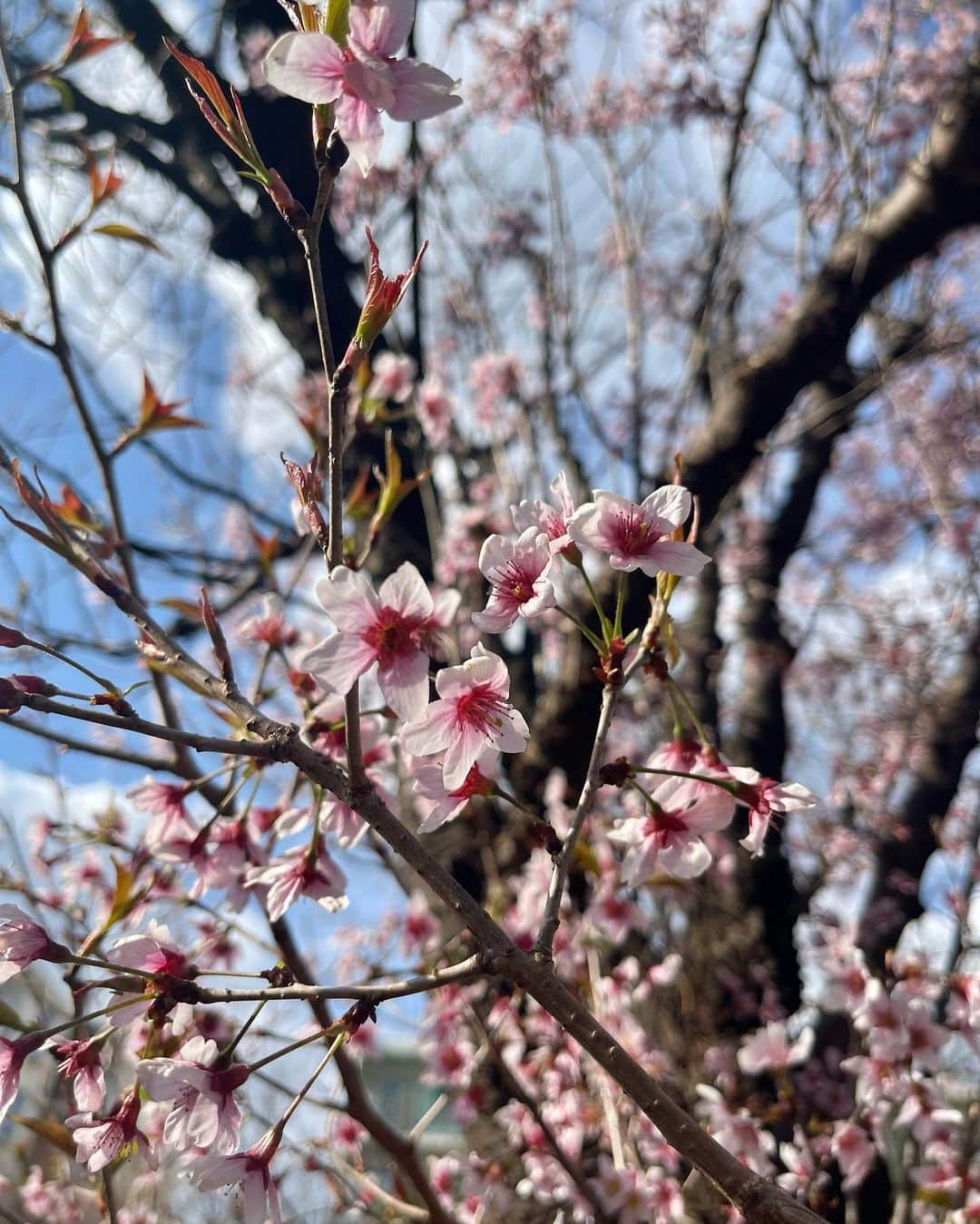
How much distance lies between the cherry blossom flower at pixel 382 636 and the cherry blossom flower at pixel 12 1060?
416 millimetres

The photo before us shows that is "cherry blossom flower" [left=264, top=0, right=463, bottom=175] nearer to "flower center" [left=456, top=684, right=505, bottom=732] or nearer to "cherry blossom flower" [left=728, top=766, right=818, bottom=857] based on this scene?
"flower center" [left=456, top=684, right=505, bottom=732]

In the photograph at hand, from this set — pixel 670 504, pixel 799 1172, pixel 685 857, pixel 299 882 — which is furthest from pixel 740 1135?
pixel 670 504

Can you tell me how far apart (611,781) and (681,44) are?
4.01 metres

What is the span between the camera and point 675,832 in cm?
95

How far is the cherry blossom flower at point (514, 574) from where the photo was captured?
0.77 m

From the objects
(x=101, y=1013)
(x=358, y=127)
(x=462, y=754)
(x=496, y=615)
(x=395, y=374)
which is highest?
(x=395, y=374)

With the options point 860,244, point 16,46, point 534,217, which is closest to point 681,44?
point 534,217

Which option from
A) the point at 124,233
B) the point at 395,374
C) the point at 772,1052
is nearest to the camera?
the point at 124,233

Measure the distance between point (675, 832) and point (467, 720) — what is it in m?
0.31

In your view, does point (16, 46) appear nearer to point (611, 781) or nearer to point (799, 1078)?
point (611, 781)

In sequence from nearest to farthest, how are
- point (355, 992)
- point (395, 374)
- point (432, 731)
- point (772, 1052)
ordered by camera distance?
1. point (355, 992)
2. point (432, 731)
3. point (772, 1052)
4. point (395, 374)

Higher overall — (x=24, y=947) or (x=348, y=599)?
(x=348, y=599)

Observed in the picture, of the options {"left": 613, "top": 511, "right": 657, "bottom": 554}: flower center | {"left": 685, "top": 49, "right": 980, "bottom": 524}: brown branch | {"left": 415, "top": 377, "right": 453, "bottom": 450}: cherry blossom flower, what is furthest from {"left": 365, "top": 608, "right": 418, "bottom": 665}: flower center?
{"left": 415, "top": 377, "right": 453, "bottom": 450}: cherry blossom flower

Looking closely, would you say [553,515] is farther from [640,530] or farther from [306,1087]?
[306,1087]
